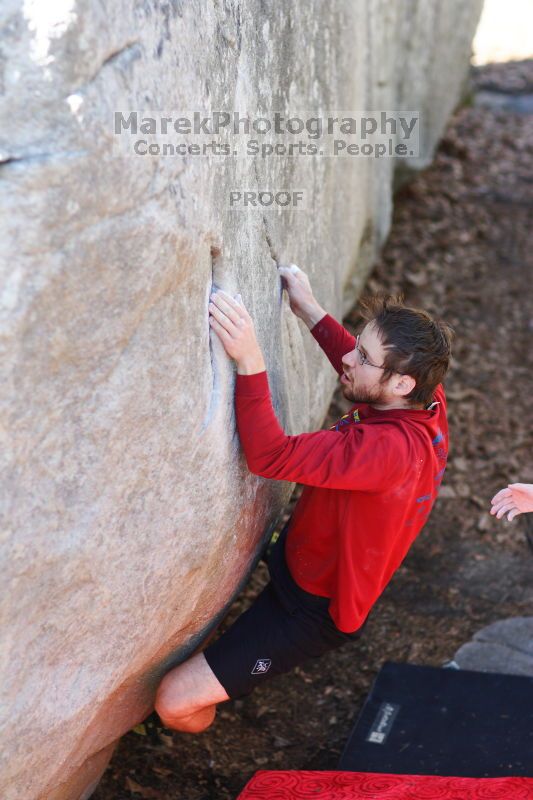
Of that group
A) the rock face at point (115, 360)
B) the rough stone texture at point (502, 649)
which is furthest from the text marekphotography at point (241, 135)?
the rough stone texture at point (502, 649)

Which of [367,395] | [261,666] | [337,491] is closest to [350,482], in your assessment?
[337,491]

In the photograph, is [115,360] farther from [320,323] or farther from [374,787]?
[374,787]

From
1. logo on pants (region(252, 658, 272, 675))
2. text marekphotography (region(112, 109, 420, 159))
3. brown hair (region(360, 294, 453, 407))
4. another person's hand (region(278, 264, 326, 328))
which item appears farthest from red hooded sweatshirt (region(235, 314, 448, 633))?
text marekphotography (region(112, 109, 420, 159))

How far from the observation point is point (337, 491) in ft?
9.24

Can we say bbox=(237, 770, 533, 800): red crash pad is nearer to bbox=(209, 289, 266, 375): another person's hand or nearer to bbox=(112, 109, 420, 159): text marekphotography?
bbox=(209, 289, 266, 375): another person's hand

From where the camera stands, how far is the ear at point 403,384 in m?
2.78

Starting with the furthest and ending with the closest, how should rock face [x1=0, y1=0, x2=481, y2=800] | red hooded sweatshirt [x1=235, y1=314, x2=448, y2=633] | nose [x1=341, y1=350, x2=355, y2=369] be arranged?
nose [x1=341, y1=350, x2=355, y2=369] < red hooded sweatshirt [x1=235, y1=314, x2=448, y2=633] < rock face [x1=0, y1=0, x2=481, y2=800]

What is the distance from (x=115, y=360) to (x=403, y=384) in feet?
3.20

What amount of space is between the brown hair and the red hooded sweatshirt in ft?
0.34

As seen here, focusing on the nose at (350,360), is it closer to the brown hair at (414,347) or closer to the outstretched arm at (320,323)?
the brown hair at (414,347)

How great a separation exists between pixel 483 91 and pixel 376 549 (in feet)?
23.4

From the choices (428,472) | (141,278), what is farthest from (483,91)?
(141,278)

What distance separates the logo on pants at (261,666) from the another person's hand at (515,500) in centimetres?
81

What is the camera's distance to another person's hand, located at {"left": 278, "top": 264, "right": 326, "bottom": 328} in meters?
3.17
